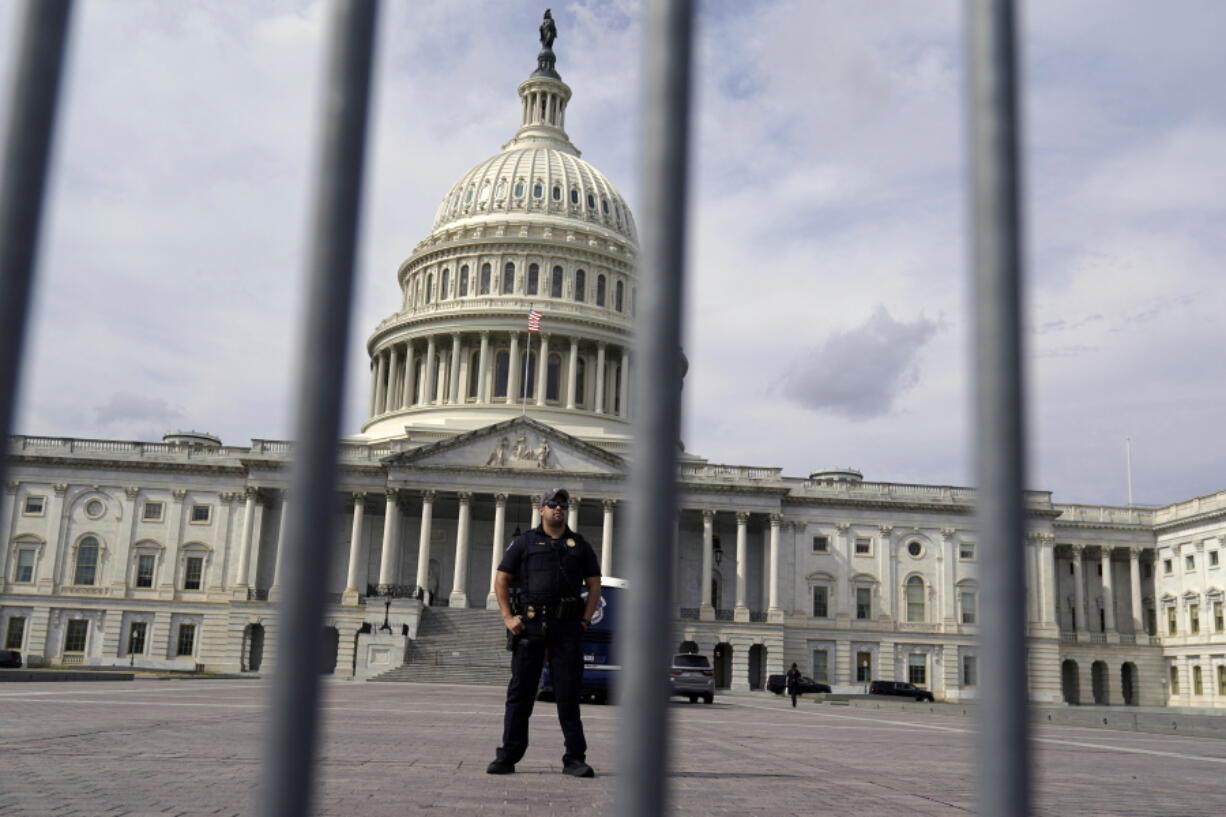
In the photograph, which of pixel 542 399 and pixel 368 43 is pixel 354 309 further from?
pixel 542 399

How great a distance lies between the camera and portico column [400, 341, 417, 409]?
286ft

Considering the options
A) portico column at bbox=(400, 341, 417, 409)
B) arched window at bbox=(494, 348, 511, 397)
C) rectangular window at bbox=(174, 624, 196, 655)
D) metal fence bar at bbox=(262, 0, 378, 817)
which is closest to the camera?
metal fence bar at bbox=(262, 0, 378, 817)

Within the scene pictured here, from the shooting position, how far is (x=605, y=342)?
3403 inches

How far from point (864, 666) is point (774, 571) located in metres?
9.00

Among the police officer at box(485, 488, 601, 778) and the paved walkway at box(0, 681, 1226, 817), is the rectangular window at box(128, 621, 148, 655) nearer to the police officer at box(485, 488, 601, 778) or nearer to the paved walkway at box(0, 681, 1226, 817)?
the paved walkway at box(0, 681, 1226, 817)

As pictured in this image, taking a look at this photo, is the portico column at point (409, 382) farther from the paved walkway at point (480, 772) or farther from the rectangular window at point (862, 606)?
the paved walkway at point (480, 772)

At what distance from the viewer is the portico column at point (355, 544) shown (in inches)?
2724

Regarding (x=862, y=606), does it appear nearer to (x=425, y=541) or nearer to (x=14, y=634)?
Result: (x=425, y=541)

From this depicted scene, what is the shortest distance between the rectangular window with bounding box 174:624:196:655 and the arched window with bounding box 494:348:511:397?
2623cm

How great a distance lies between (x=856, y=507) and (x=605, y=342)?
22.8 m

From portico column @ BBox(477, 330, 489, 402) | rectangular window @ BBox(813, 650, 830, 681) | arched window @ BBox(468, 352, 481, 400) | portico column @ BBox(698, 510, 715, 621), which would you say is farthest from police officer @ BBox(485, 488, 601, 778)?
arched window @ BBox(468, 352, 481, 400)

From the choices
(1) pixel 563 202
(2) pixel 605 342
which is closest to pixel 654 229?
(2) pixel 605 342

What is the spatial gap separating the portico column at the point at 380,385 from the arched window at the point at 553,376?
44.6ft

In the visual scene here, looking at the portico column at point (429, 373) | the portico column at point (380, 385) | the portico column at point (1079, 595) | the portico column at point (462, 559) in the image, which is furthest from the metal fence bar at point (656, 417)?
the portico column at point (380, 385)
